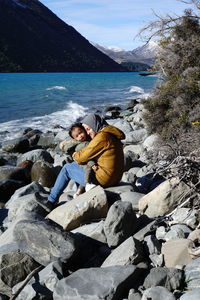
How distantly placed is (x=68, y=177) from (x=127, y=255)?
233cm

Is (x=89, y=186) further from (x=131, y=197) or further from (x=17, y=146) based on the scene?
(x=17, y=146)

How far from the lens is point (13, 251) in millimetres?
3902

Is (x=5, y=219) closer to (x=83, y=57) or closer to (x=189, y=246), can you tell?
(x=189, y=246)

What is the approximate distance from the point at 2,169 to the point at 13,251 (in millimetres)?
4897

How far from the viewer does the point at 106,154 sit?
5.23 meters

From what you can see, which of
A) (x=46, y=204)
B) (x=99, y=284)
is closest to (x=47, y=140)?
(x=46, y=204)

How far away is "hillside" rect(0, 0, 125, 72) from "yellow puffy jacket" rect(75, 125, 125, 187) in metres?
94.0

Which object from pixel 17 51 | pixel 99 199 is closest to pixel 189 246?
pixel 99 199

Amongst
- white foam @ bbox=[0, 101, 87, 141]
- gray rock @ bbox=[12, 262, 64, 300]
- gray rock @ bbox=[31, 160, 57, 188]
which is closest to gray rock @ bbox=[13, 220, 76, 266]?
gray rock @ bbox=[12, 262, 64, 300]

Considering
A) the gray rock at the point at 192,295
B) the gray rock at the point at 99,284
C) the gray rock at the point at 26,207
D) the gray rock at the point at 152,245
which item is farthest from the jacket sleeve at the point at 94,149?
the gray rock at the point at 192,295

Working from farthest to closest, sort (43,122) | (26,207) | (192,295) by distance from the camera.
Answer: (43,122), (26,207), (192,295)

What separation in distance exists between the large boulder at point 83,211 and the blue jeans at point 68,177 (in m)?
0.80

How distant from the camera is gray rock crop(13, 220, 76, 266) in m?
3.71

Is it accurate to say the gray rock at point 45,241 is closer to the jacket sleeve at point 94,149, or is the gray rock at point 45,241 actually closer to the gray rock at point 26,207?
the gray rock at point 26,207
